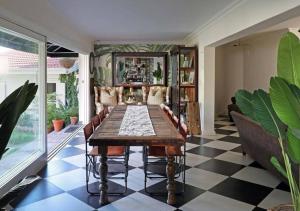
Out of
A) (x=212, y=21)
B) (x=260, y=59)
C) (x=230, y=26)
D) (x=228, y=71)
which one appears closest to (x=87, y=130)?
(x=230, y=26)

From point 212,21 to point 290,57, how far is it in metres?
3.73

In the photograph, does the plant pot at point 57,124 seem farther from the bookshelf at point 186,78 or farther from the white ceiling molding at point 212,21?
the white ceiling molding at point 212,21

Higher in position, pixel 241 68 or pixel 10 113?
pixel 241 68

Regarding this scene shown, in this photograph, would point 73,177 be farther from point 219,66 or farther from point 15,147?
point 219,66

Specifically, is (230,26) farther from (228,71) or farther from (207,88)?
(228,71)

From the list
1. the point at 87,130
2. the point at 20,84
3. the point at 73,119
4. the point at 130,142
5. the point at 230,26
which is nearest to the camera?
the point at 130,142

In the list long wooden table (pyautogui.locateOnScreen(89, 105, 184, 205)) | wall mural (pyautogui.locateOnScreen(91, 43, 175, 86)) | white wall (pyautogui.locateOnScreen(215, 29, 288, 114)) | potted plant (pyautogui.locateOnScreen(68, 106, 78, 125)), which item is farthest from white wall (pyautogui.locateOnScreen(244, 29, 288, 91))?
long wooden table (pyautogui.locateOnScreen(89, 105, 184, 205))

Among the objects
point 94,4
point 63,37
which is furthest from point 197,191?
point 63,37

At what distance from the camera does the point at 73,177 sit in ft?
12.0

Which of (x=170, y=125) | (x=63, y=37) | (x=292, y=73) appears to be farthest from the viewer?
(x=63, y=37)

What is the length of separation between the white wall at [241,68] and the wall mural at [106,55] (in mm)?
1923

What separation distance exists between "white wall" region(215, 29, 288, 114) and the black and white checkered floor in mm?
4304

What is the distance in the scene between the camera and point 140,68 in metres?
8.55

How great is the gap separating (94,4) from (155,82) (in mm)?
4696
